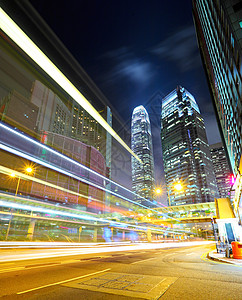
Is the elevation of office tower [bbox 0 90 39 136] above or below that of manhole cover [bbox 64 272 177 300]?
above

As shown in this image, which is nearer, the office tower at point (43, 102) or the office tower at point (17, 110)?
the office tower at point (17, 110)

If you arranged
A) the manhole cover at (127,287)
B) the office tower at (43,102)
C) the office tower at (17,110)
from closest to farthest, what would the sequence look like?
the manhole cover at (127,287) → the office tower at (17,110) → the office tower at (43,102)

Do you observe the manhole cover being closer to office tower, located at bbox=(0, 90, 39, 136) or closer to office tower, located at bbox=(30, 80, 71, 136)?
office tower, located at bbox=(0, 90, 39, 136)

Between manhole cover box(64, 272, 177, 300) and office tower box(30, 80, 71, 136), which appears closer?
manhole cover box(64, 272, 177, 300)

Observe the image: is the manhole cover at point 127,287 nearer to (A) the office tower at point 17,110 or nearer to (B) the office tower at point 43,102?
(A) the office tower at point 17,110

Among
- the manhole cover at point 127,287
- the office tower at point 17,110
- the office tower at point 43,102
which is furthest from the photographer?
the office tower at point 43,102

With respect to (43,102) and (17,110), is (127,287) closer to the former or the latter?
(17,110)

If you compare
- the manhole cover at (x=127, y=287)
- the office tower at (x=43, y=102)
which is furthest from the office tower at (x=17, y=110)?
the manhole cover at (x=127, y=287)

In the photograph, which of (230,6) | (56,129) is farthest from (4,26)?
(56,129)

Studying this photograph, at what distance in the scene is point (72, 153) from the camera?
94.1 metres

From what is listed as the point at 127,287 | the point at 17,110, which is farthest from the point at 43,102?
the point at 127,287

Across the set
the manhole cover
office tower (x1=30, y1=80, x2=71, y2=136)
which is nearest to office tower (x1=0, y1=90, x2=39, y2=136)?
office tower (x1=30, y1=80, x2=71, y2=136)

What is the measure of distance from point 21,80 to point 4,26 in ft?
160

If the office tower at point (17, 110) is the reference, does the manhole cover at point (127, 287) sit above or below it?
below
